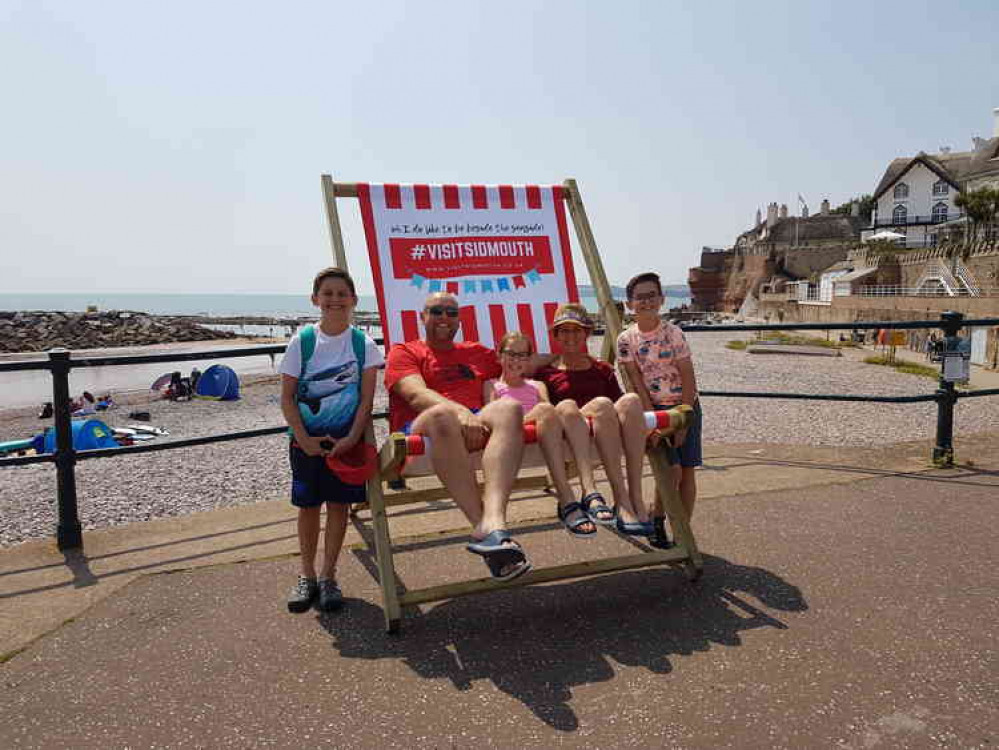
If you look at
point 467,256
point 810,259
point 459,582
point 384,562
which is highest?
point 810,259

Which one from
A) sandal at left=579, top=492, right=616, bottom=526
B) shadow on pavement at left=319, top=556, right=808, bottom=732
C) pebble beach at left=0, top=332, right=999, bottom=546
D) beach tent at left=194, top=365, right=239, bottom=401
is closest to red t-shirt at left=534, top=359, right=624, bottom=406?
sandal at left=579, top=492, right=616, bottom=526

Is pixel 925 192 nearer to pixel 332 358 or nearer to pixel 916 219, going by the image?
pixel 916 219

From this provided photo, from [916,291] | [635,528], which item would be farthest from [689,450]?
[916,291]

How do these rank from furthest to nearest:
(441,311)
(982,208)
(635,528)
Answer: (982,208) < (441,311) < (635,528)

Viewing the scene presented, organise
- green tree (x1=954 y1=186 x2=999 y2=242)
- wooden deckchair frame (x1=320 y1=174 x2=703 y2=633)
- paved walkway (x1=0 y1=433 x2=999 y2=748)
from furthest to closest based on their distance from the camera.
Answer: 1. green tree (x1=954 y1=186 x2=999 y2=242)
2. wooden deckchair frame (x1=320 y1=174 x2=703 y2=633)
3. paved walkway (x1=0 y1=433 x2=999 y2=748)

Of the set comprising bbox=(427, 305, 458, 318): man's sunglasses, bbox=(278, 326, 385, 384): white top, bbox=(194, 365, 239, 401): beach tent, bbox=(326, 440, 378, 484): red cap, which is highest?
bbox=(427, 305, 458, 318): man's sunglasses

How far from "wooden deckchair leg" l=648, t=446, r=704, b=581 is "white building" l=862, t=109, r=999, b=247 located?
6204cm

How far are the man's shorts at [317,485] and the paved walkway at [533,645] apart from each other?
0.39 meters

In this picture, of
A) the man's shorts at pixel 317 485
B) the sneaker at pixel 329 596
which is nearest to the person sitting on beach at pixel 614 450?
the man's shorts at pixel 317 485

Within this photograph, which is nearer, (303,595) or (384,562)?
(384,562)

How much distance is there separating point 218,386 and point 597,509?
14967 millimetres

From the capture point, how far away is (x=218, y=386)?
52.1 feet

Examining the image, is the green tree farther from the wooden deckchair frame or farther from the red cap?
the red cap

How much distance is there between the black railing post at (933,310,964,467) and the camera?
4.36 meters
